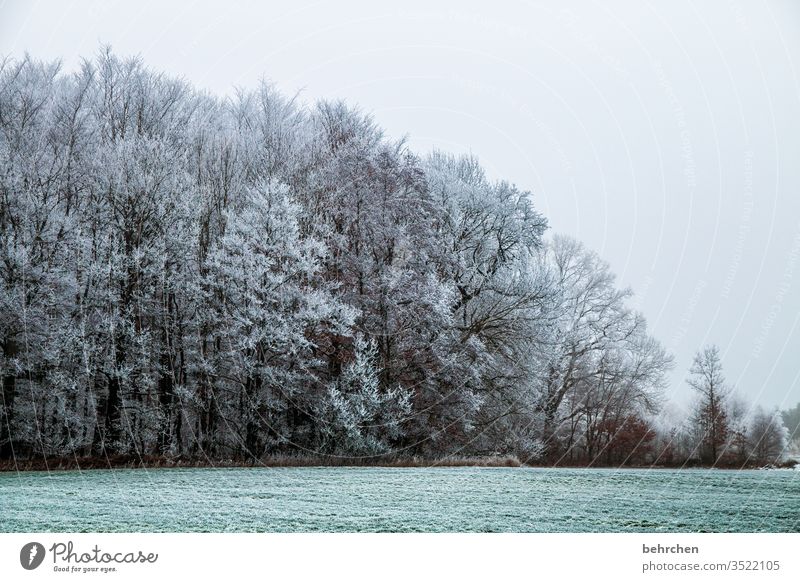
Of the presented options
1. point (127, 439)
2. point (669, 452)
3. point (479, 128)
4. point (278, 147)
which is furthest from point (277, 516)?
point (278, 147)

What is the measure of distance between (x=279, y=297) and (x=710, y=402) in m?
8.10

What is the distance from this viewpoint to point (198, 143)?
58.9 ft

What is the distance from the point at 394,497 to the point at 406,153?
393 inches

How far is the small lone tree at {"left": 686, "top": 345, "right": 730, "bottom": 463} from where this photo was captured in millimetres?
12547

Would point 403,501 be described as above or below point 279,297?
below

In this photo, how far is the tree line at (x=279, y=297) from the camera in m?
15.8
